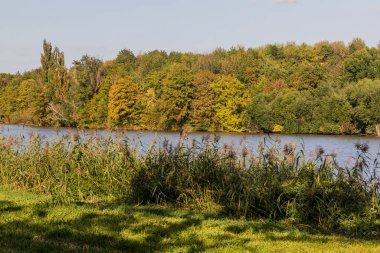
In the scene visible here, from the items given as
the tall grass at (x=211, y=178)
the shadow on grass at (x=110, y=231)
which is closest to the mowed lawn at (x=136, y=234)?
the shadow on grass at (x=110, y=231)

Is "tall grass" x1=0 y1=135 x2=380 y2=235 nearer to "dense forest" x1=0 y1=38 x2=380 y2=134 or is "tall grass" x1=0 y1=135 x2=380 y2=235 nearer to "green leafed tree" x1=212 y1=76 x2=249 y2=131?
"dense forest" x1=0 y1=38 x2=380 y2=134

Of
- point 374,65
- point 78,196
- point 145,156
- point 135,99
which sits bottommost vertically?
point 78,196

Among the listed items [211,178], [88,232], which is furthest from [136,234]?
[211,178]

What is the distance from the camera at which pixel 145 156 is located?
11.7 m

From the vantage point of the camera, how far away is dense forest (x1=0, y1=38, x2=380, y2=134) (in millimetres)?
51531

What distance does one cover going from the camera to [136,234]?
6488 mm

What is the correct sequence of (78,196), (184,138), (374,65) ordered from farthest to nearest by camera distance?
(374,65) < (184,138) < (78,196)

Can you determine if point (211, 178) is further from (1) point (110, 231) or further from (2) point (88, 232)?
(2) point (88, 232)

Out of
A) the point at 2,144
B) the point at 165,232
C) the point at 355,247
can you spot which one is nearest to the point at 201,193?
the point at 165,232

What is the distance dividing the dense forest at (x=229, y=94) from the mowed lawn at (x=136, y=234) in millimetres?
33663

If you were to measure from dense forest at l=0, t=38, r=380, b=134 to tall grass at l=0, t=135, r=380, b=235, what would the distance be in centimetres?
2908

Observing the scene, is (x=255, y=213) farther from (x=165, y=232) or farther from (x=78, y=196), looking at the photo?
(x=78, y=196)

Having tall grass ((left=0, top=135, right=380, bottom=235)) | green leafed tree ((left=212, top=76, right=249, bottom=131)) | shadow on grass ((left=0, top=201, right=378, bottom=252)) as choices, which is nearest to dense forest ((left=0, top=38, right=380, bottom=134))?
green leafed tree ((left=212, top=76, right=249, bottom=131))

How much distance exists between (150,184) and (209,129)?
47.3 metres
